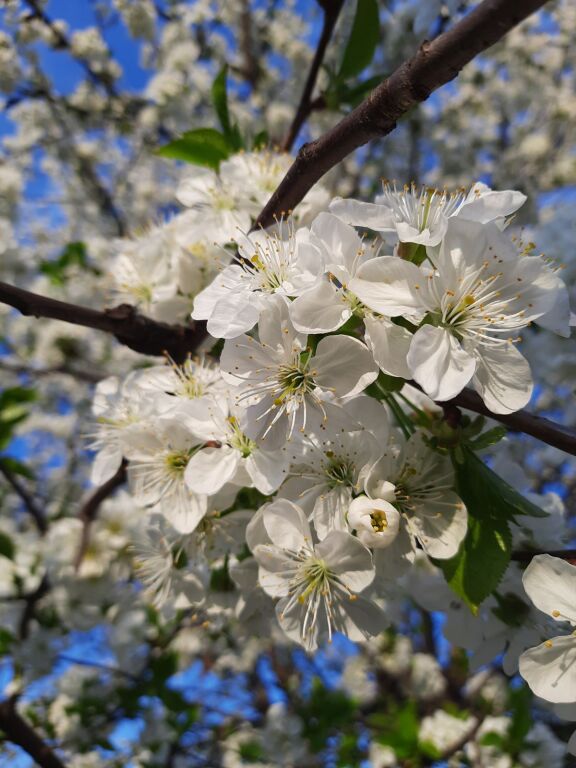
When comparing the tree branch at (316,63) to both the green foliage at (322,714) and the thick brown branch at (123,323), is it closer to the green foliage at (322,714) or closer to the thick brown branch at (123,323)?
the thick brown branch at (123,323)

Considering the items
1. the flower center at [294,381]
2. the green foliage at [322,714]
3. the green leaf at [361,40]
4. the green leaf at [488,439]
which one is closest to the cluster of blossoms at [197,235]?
the green leaf at [361,40]

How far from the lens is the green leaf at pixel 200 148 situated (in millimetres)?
1773

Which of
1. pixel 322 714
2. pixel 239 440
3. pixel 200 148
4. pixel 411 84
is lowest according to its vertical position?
pixel 322 714

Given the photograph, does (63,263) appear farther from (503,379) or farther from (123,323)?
(503,379)

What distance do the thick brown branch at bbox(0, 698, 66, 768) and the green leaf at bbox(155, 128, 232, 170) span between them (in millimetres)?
2017

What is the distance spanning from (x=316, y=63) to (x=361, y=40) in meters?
0.15

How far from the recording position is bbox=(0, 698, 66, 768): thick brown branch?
211 centimetres

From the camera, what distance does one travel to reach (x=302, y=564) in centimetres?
109

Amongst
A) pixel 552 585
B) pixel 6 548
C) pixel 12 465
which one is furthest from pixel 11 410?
pixel 552 585

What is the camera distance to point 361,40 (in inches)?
70.2

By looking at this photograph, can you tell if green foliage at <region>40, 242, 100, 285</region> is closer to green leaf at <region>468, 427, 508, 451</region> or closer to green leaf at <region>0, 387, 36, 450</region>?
green leaf at <region>0, 387, 36, 450</region>

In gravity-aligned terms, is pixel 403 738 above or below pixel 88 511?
below

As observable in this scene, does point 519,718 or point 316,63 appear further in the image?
point 519,718

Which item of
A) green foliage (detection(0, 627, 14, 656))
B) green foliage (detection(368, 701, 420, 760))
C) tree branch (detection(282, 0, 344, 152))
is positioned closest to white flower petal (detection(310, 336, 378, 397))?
tree branch (detection(282, 0, 344, 152))
